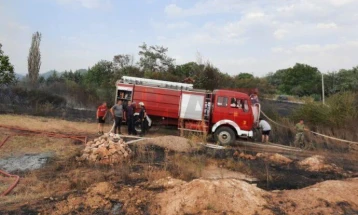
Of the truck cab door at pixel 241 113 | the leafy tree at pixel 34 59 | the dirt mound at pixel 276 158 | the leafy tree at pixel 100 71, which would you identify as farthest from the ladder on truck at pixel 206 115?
the leafy tree at pixel 100 71

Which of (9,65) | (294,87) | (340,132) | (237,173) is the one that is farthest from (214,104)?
(294,87)

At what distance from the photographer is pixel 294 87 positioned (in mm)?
53594

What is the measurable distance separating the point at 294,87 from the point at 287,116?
3489 centimetres

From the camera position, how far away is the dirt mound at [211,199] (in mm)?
6254

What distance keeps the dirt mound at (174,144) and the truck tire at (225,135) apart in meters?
2.55

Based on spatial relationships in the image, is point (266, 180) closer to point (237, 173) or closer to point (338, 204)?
point (237, 173)

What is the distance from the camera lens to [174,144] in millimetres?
12539

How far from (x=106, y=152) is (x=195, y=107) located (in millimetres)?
6086

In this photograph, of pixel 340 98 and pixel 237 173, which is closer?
pixel 237 173

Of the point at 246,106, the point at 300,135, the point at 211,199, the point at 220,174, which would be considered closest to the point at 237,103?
the point at 246,106

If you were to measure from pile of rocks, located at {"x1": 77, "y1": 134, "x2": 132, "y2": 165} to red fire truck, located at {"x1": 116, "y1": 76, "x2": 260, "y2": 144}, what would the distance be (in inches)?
193

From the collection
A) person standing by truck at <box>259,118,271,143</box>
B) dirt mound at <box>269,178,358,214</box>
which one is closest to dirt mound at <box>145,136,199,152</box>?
person standing by truck at <box>259,118,271,143</box>

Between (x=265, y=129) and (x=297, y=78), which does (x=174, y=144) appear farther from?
(x=297, y=78)

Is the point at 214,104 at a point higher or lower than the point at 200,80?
lower
